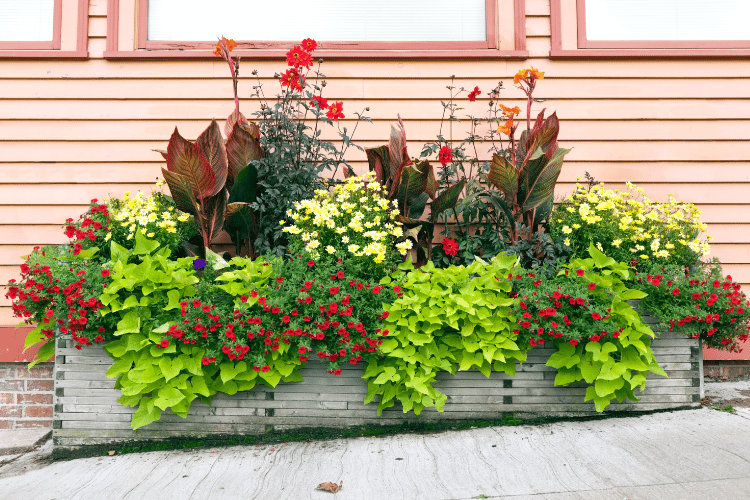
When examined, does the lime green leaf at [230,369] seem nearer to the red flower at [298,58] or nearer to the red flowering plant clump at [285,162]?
the red flowering plant clump at [285,162]

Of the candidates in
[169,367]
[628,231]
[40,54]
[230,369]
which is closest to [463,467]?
[230,369]

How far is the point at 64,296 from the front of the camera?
7.97 ft

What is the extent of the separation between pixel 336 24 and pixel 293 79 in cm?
81

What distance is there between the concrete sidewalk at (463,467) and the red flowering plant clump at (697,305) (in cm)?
42

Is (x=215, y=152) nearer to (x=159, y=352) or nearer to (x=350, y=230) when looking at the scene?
(x=350, y=230)

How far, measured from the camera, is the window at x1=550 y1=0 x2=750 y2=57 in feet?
11.0

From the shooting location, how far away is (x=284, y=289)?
2428 millimetres

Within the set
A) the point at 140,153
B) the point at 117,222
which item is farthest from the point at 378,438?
the point at 140,153

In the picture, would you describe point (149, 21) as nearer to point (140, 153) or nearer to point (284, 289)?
point (140, 153)

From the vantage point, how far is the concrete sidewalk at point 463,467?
1.94 meters

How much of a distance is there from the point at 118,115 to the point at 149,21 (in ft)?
2.28

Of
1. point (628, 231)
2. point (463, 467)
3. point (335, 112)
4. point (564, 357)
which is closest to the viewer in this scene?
point (463, 467)

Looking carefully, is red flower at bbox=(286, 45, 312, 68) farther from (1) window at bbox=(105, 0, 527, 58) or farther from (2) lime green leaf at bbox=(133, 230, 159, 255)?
(2) lime green leaf at bbox=(133, 230, 159, 255)

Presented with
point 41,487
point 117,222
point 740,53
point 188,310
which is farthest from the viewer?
point 740,53
